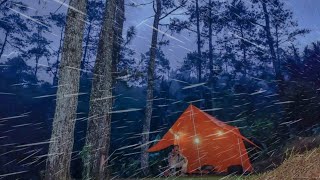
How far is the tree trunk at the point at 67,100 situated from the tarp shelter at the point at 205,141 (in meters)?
6.12

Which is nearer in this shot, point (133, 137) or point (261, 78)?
point (133, 137)

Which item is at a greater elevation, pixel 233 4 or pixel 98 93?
pixel 233 4

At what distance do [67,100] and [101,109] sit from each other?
2.59 metres

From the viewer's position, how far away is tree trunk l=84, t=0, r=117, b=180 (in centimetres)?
877

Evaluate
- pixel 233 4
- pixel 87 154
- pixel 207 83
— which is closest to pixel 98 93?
pixel 87 154

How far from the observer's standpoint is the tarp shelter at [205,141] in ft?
39.8

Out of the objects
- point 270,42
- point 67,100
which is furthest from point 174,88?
point 67,100

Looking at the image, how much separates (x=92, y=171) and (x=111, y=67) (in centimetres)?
305

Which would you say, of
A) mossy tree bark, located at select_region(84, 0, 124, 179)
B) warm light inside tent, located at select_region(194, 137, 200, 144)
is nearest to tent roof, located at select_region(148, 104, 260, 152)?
warm light inside tent, located at select_region(194, 137, 200, 144)

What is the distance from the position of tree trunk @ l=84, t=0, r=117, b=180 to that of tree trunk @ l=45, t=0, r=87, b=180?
2.26 m

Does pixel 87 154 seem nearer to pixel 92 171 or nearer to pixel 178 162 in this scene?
pixel 92 171

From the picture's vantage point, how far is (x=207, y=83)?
2469 cm

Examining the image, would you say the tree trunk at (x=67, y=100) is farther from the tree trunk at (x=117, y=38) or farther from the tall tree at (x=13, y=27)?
the tall tree at (x=13, y=27)

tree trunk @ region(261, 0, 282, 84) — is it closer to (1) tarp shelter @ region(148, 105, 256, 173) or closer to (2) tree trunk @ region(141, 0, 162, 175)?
(2) tree trunk @ region(141, 0, 162, 175)
